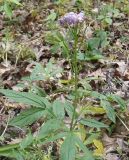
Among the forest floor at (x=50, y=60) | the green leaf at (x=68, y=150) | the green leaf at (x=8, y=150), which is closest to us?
the green leaf at (x=68, y=150)

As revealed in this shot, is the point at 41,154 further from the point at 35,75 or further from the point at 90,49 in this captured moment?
the point at 90,49

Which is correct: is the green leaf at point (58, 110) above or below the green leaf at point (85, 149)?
above

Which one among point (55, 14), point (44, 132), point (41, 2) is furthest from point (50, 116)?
point (41, 2)

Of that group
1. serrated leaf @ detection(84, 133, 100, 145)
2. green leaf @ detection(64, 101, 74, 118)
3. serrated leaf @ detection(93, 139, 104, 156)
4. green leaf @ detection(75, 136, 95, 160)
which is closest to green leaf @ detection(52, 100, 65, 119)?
green leaf @ detection(64, 101, 74, 118)

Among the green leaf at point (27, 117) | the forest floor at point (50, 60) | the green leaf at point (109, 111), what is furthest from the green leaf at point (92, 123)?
A: the forest floor at point (50, 60)

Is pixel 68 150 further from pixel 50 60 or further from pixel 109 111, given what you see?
pixel 50 60

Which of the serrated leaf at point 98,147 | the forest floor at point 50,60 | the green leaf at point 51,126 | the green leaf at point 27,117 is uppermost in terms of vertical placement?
the green leaf at point 27,117

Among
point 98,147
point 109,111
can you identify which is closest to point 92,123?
point 109,111

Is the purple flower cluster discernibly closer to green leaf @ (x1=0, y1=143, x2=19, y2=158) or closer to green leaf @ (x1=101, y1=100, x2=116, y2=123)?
green leaf @ (x1=101, y1=100, x2=116, y2=123)

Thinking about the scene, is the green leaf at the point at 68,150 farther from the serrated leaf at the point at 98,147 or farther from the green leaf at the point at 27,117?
the serrated leaf at the point at 98,147
